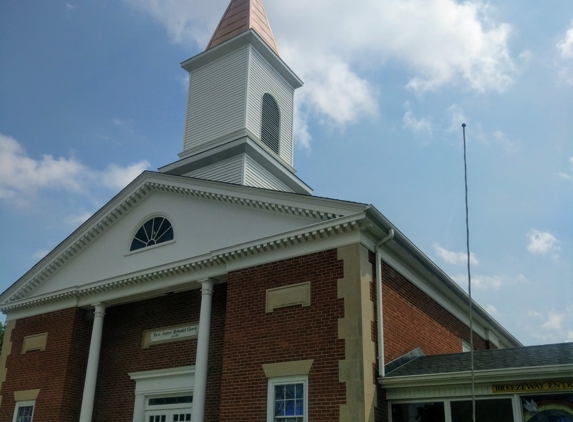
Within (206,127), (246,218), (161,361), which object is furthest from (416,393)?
(206,127)

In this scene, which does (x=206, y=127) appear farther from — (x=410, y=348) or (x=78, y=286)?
(x=410, y=348)

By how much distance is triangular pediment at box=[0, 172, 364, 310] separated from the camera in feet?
50.9

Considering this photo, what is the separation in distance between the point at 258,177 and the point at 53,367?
8.85 metres

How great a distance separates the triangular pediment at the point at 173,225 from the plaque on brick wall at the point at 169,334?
6.14 ft

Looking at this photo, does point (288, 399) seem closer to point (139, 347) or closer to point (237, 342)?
point (237, 342)

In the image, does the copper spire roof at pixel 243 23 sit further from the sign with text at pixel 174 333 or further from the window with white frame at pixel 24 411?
the window with white frame at pixel 24 411

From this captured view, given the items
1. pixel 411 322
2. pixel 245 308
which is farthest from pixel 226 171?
pixel 411 322

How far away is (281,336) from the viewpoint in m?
14.3

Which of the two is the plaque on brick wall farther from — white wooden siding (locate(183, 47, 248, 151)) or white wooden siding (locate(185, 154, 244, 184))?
white wooden siding (locate(183, 47, 248, 151))

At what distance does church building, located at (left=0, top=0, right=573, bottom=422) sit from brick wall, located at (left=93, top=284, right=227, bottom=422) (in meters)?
0.06

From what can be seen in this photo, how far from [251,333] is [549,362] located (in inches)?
258

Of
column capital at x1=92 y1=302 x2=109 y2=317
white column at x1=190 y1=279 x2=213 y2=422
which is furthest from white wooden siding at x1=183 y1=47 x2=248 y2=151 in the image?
white column at x1=190 y1=279 x2=213 y2=422

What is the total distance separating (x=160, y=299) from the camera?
18.9 metres

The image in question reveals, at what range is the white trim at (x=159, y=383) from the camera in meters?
17.2
